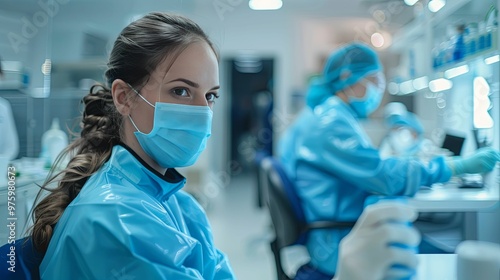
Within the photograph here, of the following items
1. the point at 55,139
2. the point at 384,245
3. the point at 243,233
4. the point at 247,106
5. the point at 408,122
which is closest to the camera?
the point at 384,245

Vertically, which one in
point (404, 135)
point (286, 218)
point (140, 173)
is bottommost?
point (286, 218)

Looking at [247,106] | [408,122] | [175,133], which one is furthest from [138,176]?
[247,106]

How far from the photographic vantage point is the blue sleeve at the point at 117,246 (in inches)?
23.7

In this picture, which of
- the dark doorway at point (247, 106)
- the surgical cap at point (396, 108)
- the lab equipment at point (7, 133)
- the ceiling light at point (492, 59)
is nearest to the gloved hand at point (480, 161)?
the ceiling light at point (492, 59)

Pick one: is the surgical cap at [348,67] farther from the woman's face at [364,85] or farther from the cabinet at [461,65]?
the cabinet at [461,65]

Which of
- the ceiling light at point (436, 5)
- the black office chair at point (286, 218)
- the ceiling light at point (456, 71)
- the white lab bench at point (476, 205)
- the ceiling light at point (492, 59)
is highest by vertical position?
the ceiling light at point (436, 5)

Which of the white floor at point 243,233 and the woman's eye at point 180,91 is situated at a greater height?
the woman's eye at point 180,91

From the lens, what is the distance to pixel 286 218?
4.75ft

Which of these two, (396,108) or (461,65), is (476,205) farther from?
(396,108)

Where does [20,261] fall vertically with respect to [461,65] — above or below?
below

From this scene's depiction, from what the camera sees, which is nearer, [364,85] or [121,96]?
[121,96]

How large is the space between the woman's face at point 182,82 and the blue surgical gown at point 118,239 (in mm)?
116

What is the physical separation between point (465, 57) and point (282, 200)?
0.87 m

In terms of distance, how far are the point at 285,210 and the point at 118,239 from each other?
0.92 meters
